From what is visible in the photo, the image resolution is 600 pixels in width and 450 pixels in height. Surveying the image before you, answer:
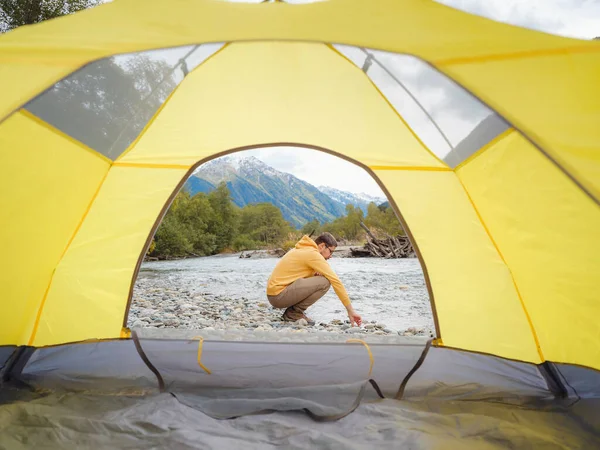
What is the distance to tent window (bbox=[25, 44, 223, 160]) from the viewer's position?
220cm

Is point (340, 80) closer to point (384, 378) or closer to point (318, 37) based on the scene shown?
point (318, 37)

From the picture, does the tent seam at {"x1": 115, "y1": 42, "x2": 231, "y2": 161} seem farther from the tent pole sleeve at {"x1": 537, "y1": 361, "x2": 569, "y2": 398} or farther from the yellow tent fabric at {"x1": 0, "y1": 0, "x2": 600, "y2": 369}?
the tent pole sleeve at {"x1": 537, "y1": 361, "x2": 569, "y2": 398}

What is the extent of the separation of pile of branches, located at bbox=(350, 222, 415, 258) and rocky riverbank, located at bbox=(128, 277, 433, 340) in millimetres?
8125

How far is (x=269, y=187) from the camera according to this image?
5303cm

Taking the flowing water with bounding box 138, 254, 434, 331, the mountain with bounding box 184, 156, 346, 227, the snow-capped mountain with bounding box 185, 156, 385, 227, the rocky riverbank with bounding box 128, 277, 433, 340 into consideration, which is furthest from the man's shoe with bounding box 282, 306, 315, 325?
the mountain with bounding box 184, 156, 346, 227

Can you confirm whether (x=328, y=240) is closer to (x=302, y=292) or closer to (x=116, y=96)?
(x=302, y=292)

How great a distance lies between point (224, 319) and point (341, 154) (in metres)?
2.52

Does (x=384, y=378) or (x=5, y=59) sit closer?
(x=5, y=59)

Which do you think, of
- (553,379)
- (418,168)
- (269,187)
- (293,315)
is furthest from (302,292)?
(269,187)

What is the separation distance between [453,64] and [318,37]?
0.52 m

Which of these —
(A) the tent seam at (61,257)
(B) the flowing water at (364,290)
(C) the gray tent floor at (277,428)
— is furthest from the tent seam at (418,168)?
(B) the flowing water at (364,290)

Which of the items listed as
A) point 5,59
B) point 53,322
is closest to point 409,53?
point 5,59

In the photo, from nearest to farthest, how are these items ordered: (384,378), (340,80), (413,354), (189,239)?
(384,378), (413,354), (340,80), (189,239)

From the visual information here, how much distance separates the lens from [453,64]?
166 centimetres
